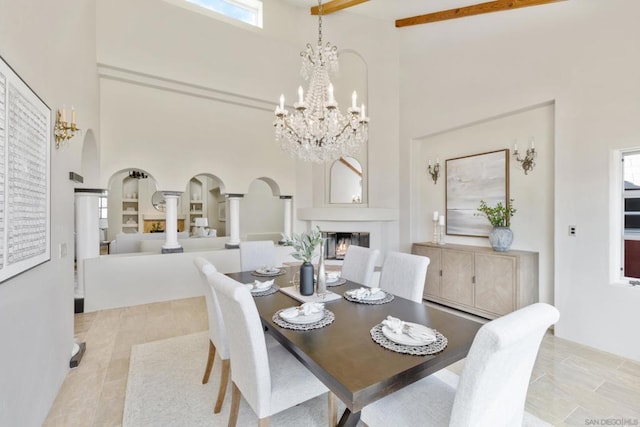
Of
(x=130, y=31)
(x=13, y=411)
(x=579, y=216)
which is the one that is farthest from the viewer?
(x=130, y=31)

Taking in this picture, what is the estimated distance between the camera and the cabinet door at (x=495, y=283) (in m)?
3.44

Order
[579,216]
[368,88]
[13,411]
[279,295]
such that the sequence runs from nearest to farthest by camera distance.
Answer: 1. [13,411]
2. [279,295]
3. [579,216]
4. [368,88]

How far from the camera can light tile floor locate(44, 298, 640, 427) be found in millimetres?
2027

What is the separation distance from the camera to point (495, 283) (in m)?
3.57

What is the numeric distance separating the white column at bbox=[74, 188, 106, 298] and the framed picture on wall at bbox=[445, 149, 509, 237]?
16.2 feet

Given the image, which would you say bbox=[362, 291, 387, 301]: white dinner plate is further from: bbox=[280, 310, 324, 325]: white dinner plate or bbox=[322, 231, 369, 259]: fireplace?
bbox=[322, 231, 369, 259]: fireplace

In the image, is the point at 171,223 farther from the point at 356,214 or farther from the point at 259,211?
the point at 259,211

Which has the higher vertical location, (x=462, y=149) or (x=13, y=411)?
(x=462, y=149)

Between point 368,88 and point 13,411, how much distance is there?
18.1 feet

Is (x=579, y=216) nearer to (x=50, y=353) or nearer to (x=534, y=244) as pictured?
(x=534, y=244)

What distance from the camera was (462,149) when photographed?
442 centimetres

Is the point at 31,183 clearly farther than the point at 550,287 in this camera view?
No

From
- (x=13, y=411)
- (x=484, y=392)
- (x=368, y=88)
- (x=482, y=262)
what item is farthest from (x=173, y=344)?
(x=368, y=88)

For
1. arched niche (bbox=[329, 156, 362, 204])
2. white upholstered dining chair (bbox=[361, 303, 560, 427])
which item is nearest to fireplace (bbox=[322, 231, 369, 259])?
arched niche (bbox=[329, 156, 362, 204])
